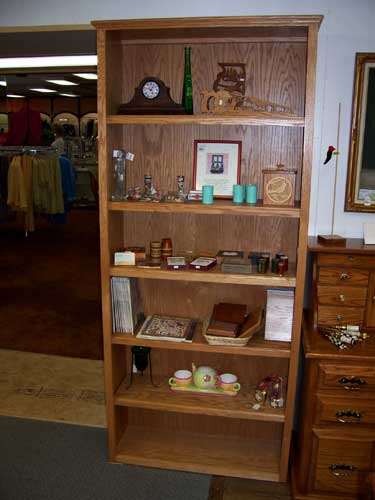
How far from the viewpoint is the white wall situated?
6.96ft

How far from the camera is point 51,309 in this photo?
15.1ft

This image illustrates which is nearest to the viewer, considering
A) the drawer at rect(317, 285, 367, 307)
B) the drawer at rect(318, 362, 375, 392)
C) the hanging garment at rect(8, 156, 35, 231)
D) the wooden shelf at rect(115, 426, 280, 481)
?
the drawer at rect(318, 362, 375, 392)

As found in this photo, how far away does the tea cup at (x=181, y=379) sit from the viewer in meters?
2.37

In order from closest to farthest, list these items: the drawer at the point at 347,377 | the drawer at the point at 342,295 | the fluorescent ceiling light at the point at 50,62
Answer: the drawer at the point at 347,377 < the drawer at the point at 342,295 < the fluorescent ceiling light at the point at 50,62

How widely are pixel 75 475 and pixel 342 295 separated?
61.5 inches

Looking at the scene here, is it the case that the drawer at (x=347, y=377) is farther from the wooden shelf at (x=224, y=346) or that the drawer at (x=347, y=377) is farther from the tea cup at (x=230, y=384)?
the tea cup at (x=230, y=384)

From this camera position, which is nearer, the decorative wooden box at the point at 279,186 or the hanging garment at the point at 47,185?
the decorative wooden box at the point at 279,186

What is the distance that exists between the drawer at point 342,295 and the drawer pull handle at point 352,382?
32cm

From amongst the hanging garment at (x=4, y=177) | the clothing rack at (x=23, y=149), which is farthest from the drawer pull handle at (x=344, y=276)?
the clothing rack at (x=23, y=149)

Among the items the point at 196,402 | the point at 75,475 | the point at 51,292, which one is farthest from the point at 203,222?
the point at 51,292

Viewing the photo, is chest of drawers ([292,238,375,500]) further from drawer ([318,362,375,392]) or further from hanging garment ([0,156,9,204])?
hanging garment ([0,156,9,204])

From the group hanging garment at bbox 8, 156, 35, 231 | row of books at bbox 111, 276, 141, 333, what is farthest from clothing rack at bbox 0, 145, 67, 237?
row of books at bbox 111, 276, 141, 333

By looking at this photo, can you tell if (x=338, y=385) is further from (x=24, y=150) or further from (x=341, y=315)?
(x=24, y=150)

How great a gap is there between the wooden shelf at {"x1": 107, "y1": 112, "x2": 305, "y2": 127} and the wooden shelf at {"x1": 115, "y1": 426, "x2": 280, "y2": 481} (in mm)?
1637
